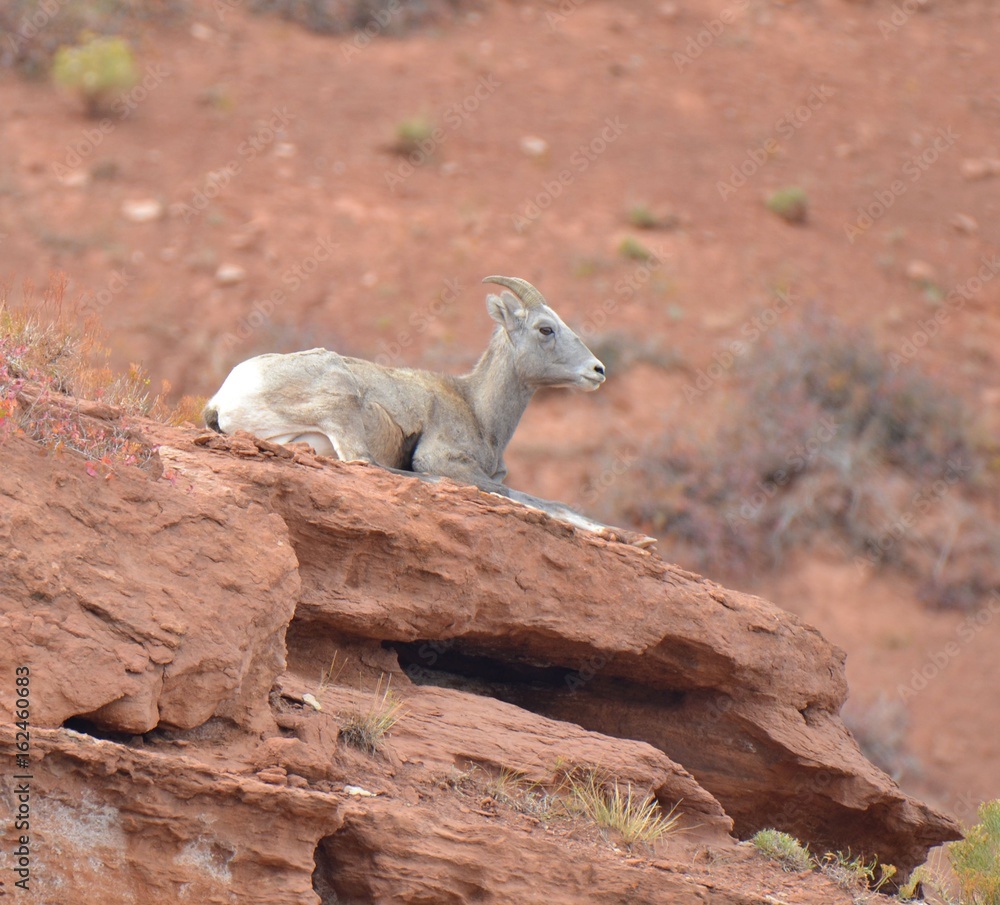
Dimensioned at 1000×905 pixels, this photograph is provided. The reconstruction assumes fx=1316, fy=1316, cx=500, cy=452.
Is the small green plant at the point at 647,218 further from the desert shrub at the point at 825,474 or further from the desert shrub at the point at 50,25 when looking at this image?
the desert shrub at the point at 50,25

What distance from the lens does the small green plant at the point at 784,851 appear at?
329 inches

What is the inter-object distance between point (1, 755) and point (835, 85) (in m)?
32.7

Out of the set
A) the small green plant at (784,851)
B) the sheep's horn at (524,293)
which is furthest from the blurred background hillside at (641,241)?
the small green plant at (784,851)

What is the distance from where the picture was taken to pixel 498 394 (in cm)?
1068

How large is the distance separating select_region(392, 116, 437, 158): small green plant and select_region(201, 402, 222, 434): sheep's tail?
20.8 meters

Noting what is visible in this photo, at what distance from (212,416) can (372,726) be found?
3.23 m

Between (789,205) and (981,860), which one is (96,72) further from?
(981,860)

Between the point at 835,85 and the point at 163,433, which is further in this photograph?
the point at 835,85

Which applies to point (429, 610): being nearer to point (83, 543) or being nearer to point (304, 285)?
point (83, 543)

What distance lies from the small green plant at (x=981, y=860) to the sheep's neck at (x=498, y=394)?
4.62 meters

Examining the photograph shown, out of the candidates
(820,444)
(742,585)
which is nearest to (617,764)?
(742,585)

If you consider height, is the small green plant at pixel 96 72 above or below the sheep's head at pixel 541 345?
below

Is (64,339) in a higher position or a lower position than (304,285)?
higher

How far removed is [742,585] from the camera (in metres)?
22.4
